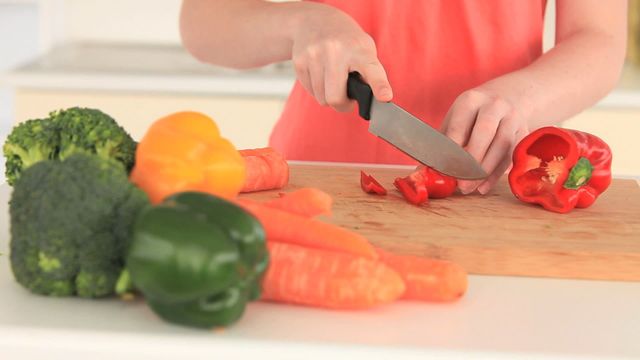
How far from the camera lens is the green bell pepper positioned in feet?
2.90

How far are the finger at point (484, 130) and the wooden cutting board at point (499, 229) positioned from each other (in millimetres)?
72

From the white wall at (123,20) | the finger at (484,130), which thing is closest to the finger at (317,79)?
the finger at (484,130)

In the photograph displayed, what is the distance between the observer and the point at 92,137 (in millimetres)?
1117

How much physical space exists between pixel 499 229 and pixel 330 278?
39 centimetres

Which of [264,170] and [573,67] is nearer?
[264,170]

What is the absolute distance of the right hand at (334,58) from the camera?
4.77 feet

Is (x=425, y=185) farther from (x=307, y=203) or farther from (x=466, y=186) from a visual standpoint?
(x=307, y=203)

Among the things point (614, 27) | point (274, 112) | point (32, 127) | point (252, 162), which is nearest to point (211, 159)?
point (32, 127)

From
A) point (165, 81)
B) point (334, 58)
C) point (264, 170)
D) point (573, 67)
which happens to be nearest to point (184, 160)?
point (264, 170)

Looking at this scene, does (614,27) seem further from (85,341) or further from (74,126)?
(85,341)

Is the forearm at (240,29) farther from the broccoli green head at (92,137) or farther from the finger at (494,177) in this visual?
the broccoli green head at (92,137)

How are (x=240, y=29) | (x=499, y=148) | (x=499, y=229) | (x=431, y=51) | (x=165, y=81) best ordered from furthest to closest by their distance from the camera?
1. (x=165, y=81)
2. (x=431, y=51)
3. (x=240, y=29)
4. (x=499, y=148)
5. (x=499, y=229)

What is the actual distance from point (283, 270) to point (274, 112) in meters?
2.22

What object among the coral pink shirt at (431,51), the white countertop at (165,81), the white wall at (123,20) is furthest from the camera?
the white wall at (123,20)
